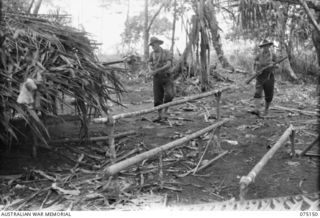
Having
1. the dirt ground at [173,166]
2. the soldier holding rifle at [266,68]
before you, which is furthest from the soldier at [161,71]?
the soldier holding rifle at [266,68]

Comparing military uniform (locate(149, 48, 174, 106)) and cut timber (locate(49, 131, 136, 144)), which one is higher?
military uniform (locate(149, 48, 174, 106))

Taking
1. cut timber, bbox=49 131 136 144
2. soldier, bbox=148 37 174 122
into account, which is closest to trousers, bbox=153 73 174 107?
soldier, bbox=148 37 174 122

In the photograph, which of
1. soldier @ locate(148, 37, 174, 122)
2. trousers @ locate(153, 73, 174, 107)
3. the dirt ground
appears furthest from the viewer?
trousers @ locate(153, 73, 174, 107)

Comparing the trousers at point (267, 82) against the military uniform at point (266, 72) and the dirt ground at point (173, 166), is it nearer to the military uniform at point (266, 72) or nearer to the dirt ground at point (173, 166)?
the military uniform at point (266, 72)

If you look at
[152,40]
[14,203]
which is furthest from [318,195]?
[152,40]

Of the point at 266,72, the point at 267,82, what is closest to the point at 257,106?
the point at 267,82

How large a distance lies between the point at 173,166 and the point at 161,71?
115 inches

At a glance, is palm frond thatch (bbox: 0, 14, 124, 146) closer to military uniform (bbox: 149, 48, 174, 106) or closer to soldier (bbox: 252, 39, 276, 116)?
military uniform (bbox: 149, 48, 174, 106)

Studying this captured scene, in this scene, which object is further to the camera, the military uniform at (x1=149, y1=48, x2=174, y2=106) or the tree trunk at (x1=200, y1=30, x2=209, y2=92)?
the tree trunk at (x1=200, y1=30, x2=209, y2=92)

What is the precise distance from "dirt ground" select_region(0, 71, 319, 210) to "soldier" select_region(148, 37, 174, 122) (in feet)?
1.71

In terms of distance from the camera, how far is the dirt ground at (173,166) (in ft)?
13.9

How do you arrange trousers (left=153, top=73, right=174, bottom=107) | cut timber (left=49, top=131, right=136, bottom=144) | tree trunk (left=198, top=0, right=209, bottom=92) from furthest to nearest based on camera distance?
tree trunk (left=198, top=0, right=209, bottom=92) < trousers (left=153, top=73, right=174, bottom=107) < cut timber (left=49, top=131, right=136, bottom=144)

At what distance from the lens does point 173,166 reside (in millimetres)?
5180

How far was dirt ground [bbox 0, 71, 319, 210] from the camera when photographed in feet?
13.9
